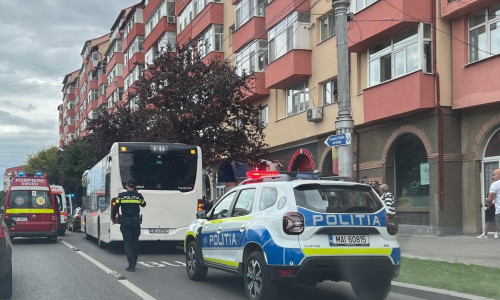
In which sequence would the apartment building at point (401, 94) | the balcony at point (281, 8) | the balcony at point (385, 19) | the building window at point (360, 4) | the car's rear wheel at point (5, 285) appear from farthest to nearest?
1. the balcony at point (281, 8)
2. the building window at point (360, 4)
3. the balcony at point (385, 19)
4. the apartment building at point (401, 94)
5. the car's rear wheel at point (5, 285)

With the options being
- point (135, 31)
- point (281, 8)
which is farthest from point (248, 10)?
point (135, 31)

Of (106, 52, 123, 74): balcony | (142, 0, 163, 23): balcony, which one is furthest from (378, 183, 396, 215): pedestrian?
(106, 52, 123, 74): balcony

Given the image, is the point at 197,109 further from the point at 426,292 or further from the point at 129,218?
the point at 426,292

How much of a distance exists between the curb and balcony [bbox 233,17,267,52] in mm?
22198

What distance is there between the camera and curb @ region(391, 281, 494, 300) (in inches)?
324

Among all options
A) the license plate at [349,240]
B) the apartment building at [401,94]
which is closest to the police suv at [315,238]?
the license plate at [349,240]

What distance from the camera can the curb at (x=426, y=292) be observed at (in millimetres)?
8219

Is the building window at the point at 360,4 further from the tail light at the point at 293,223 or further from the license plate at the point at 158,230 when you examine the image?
the tail light at the point at 293,223

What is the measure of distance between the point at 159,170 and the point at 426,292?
931cm

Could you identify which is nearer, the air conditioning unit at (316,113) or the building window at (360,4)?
the building window at (360,4)

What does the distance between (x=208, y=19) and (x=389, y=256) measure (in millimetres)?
29911

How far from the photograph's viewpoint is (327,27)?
2591 centimetres

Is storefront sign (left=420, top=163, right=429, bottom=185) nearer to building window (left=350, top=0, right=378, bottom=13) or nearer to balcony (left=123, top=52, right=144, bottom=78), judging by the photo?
building window (left=350, top=0, right=378, bottom=13)

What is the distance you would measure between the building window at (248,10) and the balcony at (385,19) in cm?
932
